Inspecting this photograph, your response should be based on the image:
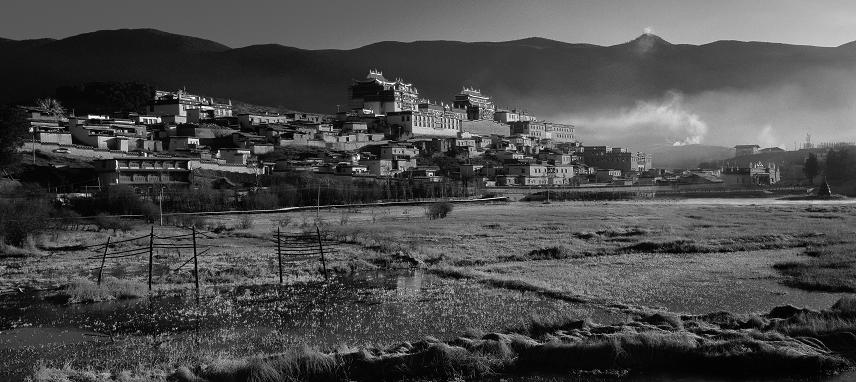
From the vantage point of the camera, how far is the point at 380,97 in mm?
115438

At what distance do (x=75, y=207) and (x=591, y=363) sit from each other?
40588 mm

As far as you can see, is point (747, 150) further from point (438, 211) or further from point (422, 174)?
point (438, 211)

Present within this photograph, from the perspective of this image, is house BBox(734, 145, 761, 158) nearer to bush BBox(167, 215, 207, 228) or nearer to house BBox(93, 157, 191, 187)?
house BBox(93, 157, 191, 187)

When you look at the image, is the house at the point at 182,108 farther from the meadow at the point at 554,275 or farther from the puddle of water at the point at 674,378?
the puddle of water at the point at 674,378

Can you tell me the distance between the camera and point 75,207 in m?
44.4

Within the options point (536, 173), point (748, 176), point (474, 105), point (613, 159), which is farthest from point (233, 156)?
point (474, 105)

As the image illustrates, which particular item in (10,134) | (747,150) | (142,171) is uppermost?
(747,150)

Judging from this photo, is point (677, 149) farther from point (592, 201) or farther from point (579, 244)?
point (579, 244)

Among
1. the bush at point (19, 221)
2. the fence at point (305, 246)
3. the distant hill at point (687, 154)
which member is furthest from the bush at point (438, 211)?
the distant hill at point (687, 154)

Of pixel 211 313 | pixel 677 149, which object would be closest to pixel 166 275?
pixel 211 313

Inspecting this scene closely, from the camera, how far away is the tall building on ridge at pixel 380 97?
11412cm

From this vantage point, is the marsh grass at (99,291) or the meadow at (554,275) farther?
the marsh grass at (99,291)

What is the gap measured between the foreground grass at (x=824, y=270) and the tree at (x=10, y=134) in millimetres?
48932

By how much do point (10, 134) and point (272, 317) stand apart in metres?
44.7
